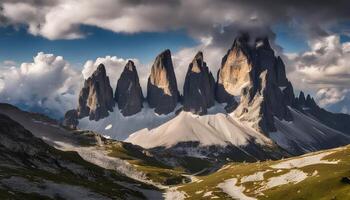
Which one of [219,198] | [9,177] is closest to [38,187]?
[9,177]

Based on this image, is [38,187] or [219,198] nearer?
[38,187]

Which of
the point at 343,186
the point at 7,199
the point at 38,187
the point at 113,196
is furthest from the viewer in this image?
the point at 113,196

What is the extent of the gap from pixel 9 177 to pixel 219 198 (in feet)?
259

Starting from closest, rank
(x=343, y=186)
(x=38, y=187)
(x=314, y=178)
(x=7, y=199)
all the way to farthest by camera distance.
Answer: (x=7, y=199) → (x=38, y=187) → (x=343, y=186) → (x=314, y=178)

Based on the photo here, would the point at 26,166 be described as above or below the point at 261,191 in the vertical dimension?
Answer: above

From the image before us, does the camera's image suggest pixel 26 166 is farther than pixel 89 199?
Yes

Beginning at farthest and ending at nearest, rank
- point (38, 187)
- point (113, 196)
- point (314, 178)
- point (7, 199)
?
1. point (314, 178)
2. point (113, 196)
3. point (38, 187)
4. point (7, 199)

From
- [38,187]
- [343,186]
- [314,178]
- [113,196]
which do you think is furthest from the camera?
[314,178]

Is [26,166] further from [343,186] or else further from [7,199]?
[343,186]

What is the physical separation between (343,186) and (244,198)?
39.7 meters

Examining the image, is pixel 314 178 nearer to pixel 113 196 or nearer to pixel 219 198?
pixel 219 198

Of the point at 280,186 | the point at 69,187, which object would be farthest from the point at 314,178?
the point at 69,187

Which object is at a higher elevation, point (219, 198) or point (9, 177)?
point (9, 177)

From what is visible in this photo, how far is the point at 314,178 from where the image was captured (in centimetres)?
18812
